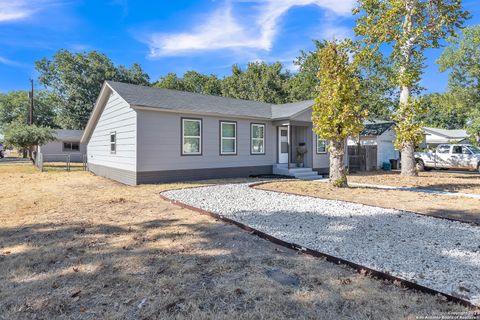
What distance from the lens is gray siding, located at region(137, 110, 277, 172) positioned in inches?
431

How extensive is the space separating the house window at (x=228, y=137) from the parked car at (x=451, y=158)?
13992 mm

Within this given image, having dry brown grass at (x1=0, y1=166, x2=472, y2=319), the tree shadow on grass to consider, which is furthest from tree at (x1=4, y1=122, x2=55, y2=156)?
the tree shadow on grass

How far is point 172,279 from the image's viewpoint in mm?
3064

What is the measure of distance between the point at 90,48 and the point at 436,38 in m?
38.9

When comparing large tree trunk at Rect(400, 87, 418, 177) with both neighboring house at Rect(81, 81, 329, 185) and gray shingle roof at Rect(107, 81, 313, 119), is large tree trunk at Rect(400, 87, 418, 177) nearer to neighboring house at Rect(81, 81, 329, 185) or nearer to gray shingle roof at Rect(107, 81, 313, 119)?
neighboring house at Rect(81, 81, 329, 185)

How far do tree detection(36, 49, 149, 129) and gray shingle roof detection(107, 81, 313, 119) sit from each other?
26.9 metres

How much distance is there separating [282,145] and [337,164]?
495 centimetres

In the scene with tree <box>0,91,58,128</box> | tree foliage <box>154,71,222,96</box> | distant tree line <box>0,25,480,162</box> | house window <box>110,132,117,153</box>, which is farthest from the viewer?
tree <box>0,91,58,128</box>

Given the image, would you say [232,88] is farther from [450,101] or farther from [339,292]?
[339,292]

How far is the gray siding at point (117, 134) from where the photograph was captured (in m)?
11.2

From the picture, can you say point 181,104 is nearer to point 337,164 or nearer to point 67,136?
point 337,164

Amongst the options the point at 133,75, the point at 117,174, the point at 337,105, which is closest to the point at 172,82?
the point at 133,75

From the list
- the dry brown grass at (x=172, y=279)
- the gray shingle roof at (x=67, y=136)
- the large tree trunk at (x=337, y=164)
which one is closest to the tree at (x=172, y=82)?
the gray shingle roof at (x=67, y=136)

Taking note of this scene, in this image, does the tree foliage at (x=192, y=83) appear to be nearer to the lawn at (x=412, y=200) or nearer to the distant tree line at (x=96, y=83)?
the distant tree line at (x=96, y=83)
